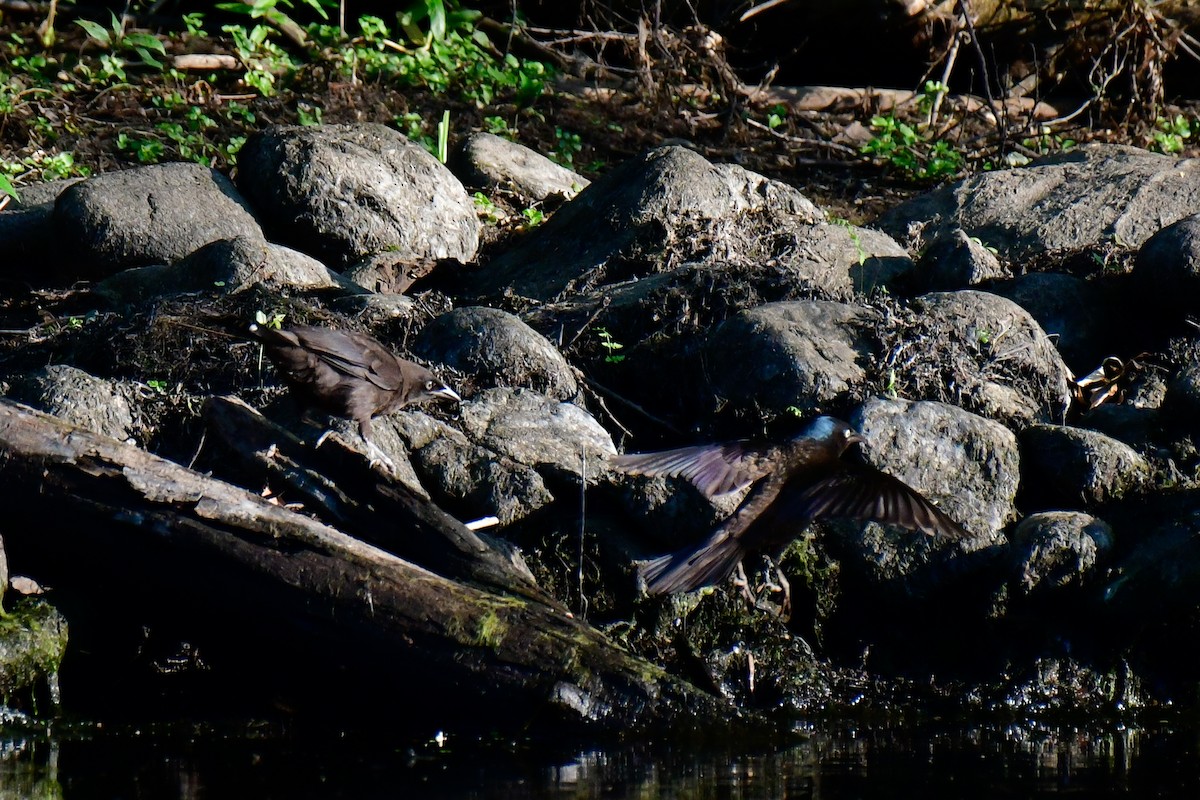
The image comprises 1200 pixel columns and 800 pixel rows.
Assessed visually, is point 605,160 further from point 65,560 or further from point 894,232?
point 65,560

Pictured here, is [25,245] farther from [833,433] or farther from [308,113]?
[833,433]

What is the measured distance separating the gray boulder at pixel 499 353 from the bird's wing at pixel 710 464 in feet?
3.75

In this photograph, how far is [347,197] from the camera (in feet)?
29.1

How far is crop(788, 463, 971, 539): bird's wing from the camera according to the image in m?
5.57

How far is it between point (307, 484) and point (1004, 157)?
307 inches

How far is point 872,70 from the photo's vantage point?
513 inches

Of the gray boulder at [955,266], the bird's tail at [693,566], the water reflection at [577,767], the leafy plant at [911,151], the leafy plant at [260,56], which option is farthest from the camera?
the leafy plant at [260,56]

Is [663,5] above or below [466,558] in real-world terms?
above

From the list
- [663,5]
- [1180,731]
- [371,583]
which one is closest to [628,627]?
[371,583]

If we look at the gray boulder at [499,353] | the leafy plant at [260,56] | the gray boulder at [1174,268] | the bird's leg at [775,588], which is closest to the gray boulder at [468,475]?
the gray boulder at [499,353]

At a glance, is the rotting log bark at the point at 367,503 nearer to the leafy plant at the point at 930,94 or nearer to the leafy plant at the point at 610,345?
the leafy plant at the point at 610,345

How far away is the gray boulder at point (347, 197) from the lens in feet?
29.0

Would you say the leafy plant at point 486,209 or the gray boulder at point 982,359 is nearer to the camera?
the gray boulder at point 982,359

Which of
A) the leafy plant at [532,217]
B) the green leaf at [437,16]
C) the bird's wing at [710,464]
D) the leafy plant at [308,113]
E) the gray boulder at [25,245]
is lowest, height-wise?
the bird's wing at [710,464]
